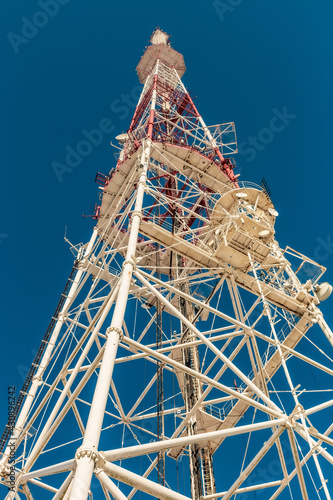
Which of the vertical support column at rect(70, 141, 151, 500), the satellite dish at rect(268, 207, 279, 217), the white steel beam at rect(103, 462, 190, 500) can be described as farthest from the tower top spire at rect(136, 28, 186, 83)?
the white steel beam at rect(103, 462, 190, 500)

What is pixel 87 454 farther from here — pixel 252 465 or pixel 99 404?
pixel 252 465

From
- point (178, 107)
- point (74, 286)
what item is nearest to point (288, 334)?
point (74, 286)

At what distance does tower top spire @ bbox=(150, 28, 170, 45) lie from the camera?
38.8 metres

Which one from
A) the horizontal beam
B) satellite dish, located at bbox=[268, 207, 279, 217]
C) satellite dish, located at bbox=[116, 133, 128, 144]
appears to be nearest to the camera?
the horizontal beam

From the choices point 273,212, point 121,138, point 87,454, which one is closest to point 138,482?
point 87,454

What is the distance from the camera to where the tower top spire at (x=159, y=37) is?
38.8 m

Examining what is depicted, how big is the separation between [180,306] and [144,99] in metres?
16.2

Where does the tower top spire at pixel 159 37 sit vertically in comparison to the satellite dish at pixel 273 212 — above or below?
above

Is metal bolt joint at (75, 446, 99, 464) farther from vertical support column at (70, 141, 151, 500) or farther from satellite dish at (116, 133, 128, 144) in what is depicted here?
satellite dish at (116, 133, 128, 144)

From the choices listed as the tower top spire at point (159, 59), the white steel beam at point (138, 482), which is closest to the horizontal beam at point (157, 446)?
the white steel beam at point (138, 482)

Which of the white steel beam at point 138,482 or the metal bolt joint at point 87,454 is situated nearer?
the metal bolt joint at point 87,454

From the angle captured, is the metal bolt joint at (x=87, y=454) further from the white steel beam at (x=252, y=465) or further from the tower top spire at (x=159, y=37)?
the tower top spire at (x=159, y=37)

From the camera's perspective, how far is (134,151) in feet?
70.6

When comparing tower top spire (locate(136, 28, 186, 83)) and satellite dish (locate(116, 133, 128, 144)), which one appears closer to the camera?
satellite dish (locate(116, 133, 128, 144))
